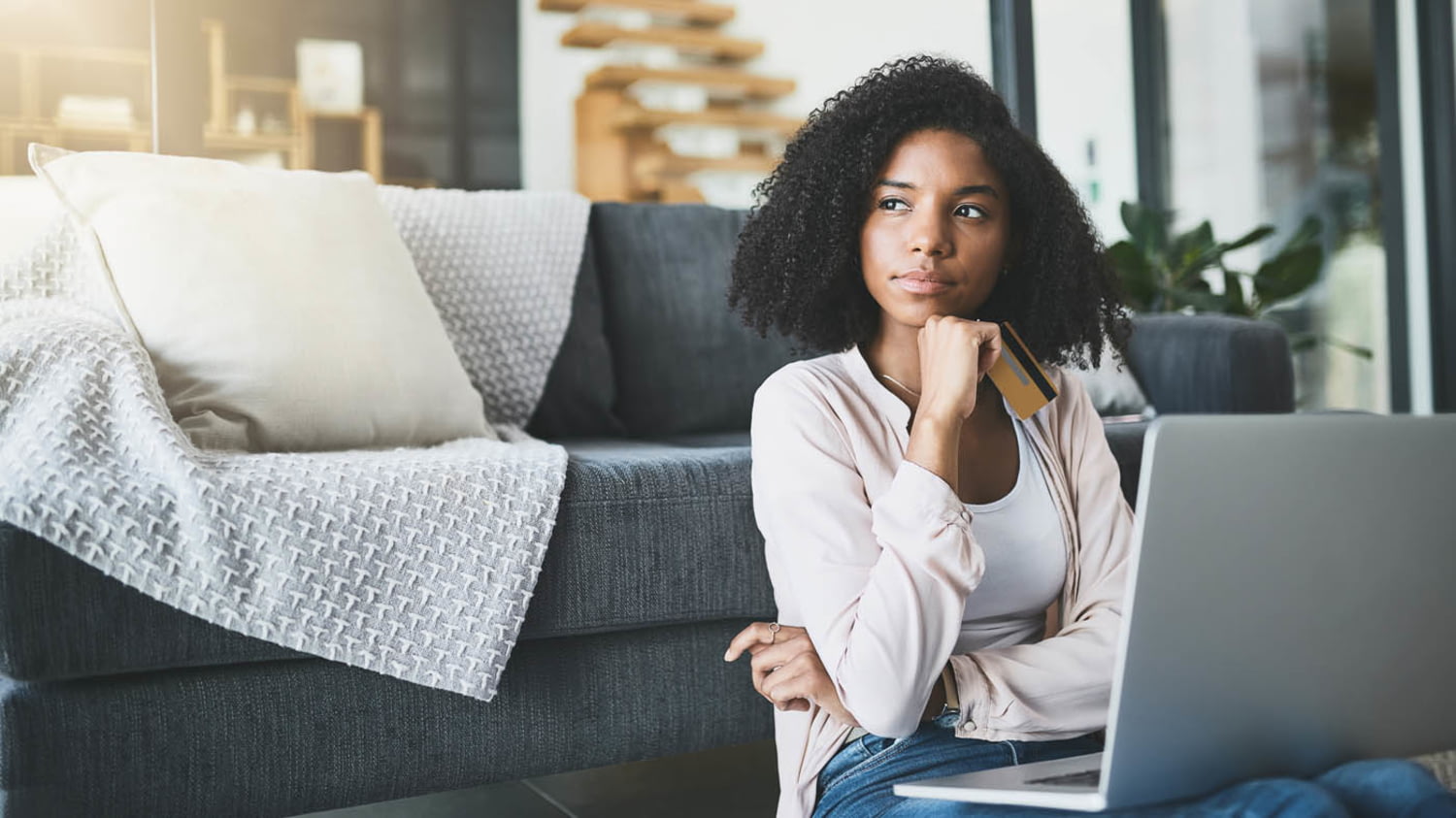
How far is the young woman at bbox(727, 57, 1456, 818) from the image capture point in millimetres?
913

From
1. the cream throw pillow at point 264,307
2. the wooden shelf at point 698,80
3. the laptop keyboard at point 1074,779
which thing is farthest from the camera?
the wooden shelf at point 698,80

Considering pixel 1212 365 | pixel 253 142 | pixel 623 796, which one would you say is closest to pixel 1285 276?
pixel 1212 365

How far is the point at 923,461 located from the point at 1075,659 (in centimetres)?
21

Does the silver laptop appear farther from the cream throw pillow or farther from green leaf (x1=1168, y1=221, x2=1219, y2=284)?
green leaf (x1=1168, y1=221, x2=1219, y2=284)

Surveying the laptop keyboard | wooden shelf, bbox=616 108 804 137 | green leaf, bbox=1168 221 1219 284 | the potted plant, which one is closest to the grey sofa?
the laptop keyboard

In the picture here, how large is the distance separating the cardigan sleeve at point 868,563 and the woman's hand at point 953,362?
7cm

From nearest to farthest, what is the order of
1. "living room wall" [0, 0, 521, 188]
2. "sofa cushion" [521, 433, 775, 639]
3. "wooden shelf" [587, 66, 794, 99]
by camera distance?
"sofa cushion" [521, 433, 775, 639]
"wooden shelf" [587, 66, 794, 99]
"living room wall" [0, 0, 521, 188]

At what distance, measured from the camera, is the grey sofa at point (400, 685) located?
1130 mm

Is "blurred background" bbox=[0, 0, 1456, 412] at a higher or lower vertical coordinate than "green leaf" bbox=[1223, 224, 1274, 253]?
higher

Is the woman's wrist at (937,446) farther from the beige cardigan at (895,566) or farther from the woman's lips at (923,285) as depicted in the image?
the woman's lips at (923,285)

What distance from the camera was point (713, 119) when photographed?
4.16 metres

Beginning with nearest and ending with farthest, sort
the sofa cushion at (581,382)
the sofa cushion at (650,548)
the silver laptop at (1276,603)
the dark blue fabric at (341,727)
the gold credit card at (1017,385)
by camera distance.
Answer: the silver laptop at (1276,603) < the gold credit card at (1017,385) < the dark blue fabric at (341,727) < the sofa cushion at (650,548) < the sofa cushion at (581,382)

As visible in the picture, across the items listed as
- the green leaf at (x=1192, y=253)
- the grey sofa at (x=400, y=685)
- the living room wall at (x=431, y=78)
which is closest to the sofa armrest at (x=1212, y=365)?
the grey sofa at (x=400, y=685)

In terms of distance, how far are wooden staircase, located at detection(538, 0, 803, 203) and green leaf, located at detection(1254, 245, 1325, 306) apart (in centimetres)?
164
